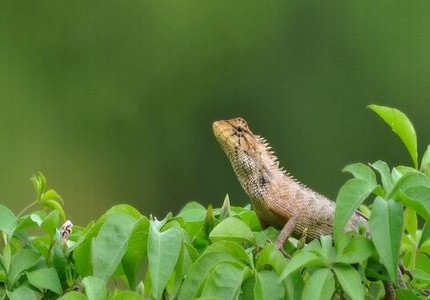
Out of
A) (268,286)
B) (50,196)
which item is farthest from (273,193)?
(268,286)

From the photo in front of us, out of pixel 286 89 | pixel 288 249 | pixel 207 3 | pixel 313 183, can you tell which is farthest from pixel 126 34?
pixel 288 249

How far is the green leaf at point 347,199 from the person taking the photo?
152cm

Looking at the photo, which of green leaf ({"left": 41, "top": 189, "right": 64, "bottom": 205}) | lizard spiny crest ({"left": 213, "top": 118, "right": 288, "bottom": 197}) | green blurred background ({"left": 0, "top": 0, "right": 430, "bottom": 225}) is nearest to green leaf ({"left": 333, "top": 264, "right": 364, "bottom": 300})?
green leaf ({"left": 41, "top": 189, "right": 64, "bottom": 205})

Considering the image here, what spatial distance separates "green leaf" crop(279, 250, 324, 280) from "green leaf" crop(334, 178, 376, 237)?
42 millimetres

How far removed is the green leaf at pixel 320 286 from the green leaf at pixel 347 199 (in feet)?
0.18

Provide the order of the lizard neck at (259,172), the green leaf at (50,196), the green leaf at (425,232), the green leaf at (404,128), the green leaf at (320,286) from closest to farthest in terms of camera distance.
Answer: the green leaf at (320,286), the green leaf at (425,232), the green leaf at (404,128), the green leaf at (50,196), the lizard neck at (259,172)

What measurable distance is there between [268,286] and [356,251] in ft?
0.35

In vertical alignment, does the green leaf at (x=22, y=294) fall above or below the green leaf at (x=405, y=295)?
above

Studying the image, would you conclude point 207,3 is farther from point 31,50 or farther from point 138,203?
point 138,203

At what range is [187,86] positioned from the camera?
9.40 metres

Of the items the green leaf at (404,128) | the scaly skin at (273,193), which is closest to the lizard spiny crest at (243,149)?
the scaly skin at (273,193)

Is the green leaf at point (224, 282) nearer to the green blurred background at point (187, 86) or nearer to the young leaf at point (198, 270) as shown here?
the young leaf at point (198, 270)

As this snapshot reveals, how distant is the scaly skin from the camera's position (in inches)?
79.1

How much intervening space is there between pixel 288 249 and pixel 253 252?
215 millimetres
